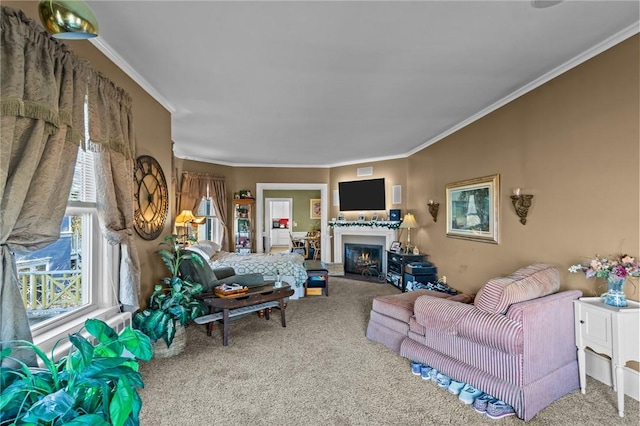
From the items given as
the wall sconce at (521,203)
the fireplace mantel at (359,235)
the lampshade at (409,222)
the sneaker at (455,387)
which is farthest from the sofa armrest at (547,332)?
the fireplace mantel at (359,235)

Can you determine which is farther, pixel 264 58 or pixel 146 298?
pixel 146 298

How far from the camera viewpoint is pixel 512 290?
6.93 feet

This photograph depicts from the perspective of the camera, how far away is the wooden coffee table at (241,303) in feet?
10.6

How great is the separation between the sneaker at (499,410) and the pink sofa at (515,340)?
0.04 meters

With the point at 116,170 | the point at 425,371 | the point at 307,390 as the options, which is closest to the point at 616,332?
the point at 425,371

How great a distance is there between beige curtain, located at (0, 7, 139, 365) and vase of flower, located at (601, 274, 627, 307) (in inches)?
Answer: 140

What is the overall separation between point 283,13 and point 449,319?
2.48 meters

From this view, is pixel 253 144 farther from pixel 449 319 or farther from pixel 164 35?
pixel 449 319

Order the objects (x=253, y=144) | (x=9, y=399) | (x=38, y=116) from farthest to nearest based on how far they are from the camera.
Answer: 1. (x=253, y=144)
2. (x=38, y=116)
3. (x=9, y=399)

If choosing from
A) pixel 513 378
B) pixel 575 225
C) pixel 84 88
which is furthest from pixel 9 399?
pixel 575 225

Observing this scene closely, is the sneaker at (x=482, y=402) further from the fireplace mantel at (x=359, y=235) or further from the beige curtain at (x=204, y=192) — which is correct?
the beige curtain at (x=204, y=192)

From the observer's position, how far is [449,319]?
2.33 metres

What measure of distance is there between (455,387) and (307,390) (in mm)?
1141

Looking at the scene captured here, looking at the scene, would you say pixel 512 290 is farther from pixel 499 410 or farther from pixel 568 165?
pixel 568 165
